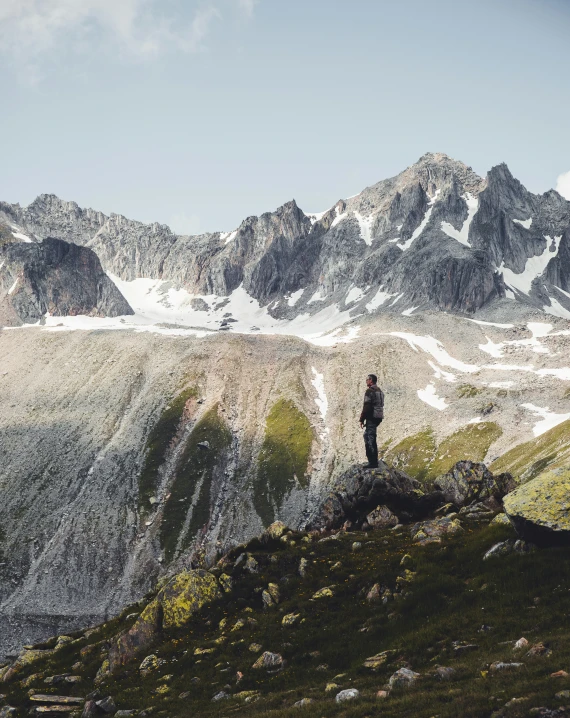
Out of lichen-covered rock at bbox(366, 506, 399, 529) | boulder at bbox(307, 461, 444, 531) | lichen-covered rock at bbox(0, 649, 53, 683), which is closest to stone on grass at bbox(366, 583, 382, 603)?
lichen-covered rock at bbox(366, 506, 399, 529)

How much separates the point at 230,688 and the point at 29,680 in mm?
20175

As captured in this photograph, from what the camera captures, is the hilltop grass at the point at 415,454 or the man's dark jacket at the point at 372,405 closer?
the man's dark jacket at the point at 372,405

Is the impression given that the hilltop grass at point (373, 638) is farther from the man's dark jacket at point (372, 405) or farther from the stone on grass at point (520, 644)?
the man's dark jacket at point (372, 405)

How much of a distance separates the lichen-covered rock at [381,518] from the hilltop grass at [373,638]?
6652mm

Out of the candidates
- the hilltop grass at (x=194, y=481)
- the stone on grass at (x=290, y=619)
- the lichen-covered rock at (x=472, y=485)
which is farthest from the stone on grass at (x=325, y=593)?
the hilltop grass at (x=194, y=481)

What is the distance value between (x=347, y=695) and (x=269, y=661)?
8899 millimetres

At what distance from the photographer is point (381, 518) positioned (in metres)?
49.9

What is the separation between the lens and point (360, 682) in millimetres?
23234

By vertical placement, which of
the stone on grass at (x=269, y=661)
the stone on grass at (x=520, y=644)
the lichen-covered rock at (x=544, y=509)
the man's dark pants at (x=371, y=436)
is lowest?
the stone on grass at (x=269, y=661)

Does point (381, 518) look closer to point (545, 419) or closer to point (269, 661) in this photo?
point (269, 661)

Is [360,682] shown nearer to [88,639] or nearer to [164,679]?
[164,679]

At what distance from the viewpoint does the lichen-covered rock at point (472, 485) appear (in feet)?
171

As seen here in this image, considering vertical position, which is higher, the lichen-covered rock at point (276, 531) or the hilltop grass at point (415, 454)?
the lichen-covered rock at point (276, 531)

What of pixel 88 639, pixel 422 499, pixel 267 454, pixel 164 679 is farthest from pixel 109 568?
pixel 164 679
